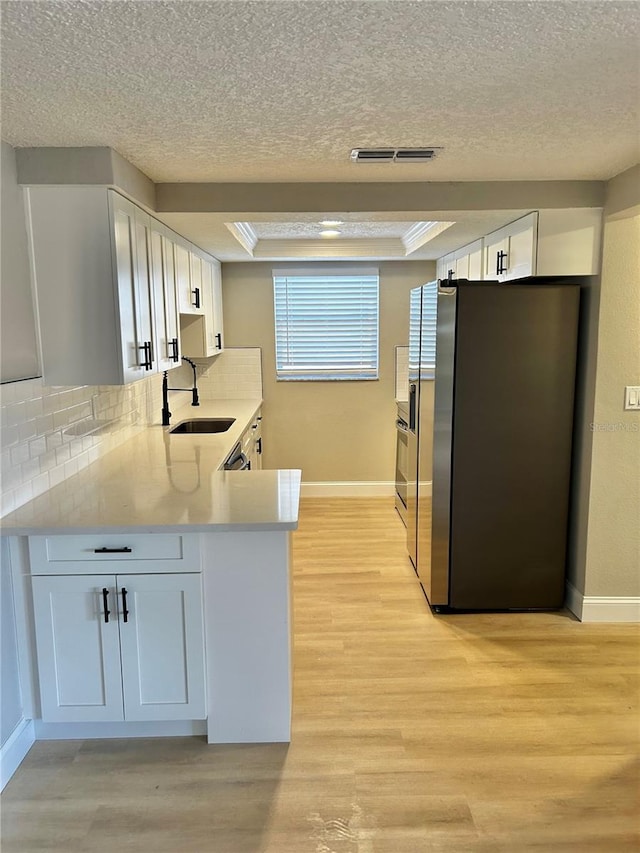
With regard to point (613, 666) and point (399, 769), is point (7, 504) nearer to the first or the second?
point (399, 769)

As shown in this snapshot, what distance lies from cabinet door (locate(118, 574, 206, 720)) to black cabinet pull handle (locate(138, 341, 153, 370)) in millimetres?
1042

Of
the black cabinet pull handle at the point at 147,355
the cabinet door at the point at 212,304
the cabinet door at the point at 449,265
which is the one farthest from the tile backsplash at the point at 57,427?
the cabinet door at the point at 449,265

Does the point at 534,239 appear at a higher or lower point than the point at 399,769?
higher

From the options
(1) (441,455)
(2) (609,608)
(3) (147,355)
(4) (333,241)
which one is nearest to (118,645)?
(3) (147,355)

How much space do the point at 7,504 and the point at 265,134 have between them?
5.43 feet

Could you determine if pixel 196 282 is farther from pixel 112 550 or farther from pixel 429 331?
pixel 112 550

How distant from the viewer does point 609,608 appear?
3.12 meters

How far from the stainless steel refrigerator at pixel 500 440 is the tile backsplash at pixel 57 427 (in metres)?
1.84

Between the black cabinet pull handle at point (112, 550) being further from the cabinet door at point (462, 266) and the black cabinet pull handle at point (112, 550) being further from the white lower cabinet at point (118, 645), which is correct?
the cabinet door at point (462, 266)

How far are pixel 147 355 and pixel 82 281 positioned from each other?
1.57 ft

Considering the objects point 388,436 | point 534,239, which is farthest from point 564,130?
point 388,436

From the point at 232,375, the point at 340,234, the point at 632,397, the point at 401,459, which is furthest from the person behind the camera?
the point at 232,375

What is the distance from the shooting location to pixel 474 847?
68.6 inches

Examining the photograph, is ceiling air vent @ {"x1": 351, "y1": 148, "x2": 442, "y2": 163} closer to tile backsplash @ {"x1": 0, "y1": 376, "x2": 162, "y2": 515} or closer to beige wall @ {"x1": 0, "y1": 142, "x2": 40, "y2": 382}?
beige wall @ {"x1": 0, "y1": 142, "x2": 40, "y2": 382}
